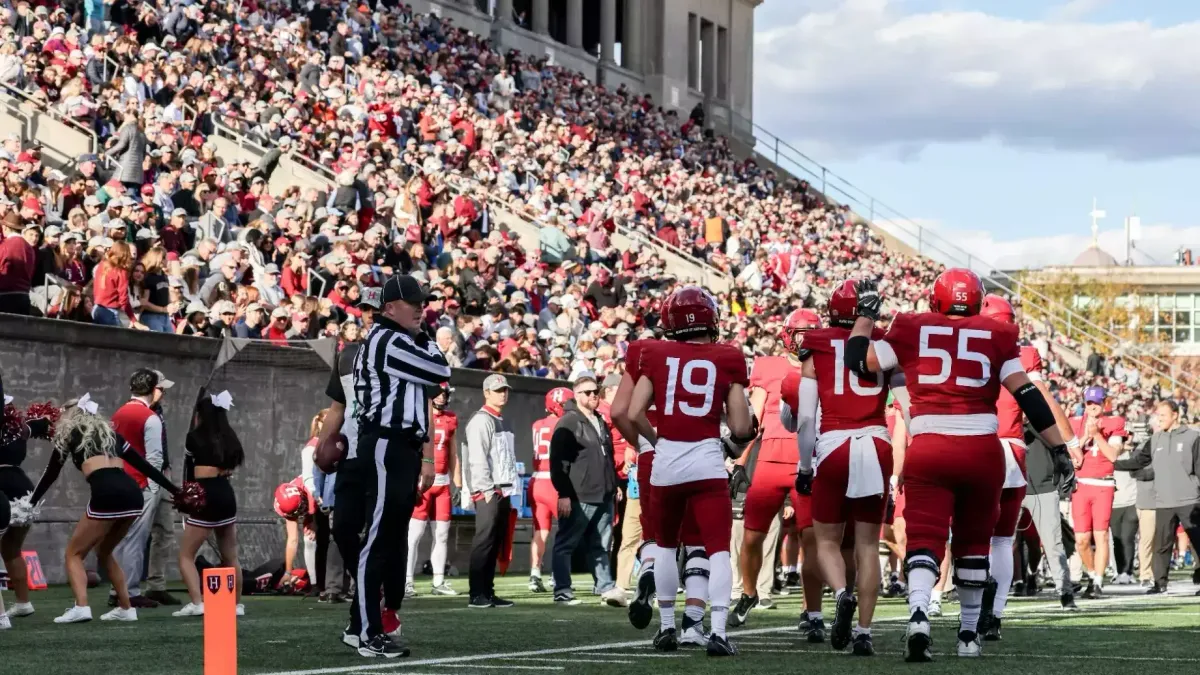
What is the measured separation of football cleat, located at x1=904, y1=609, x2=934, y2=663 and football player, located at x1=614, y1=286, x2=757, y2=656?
1.01m

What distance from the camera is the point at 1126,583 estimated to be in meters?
22.7

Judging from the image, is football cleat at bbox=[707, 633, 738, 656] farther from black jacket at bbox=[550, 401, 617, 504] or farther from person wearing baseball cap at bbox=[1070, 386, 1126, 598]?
person wearing baseball cap at bbox=[1070, 386, 1126, 598]

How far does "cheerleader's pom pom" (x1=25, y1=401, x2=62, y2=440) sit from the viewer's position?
13.5 meters

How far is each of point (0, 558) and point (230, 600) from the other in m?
9.08

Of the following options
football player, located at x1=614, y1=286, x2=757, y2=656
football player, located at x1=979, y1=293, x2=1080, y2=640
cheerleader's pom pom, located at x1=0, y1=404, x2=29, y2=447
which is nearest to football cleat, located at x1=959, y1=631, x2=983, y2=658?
football player, located at x1=979, y1=293, x2=1080, y2=640

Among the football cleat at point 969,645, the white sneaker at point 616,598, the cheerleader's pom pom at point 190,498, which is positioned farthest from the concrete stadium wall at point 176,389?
the football cleat at point 969,645

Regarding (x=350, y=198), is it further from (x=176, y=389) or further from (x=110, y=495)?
(x=110, y=495)

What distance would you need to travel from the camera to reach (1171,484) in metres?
20.4

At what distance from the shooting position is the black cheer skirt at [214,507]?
541 inches

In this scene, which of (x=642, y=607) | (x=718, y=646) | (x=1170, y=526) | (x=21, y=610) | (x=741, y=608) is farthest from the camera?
(x=1170, y=526)

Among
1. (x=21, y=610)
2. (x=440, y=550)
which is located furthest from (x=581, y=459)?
(x=21, y=610)

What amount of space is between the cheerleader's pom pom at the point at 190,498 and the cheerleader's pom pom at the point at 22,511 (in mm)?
1017

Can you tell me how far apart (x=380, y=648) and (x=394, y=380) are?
1.45m

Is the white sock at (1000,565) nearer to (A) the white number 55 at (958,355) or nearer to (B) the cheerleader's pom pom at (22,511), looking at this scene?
(A) the white number 55 at (958,355)
